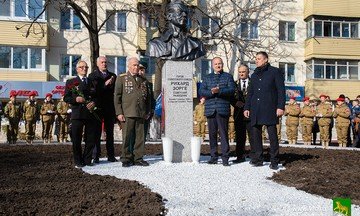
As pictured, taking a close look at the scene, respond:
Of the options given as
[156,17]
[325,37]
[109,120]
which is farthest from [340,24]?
[109,120]

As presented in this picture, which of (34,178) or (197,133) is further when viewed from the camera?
(197,133)

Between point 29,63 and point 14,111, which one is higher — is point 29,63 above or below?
above

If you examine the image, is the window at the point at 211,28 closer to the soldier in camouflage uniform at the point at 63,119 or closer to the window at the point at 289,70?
the window at the point at 289,70

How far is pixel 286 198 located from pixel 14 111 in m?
13.9

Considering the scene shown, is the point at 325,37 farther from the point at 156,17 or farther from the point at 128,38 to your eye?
the point at 156,17

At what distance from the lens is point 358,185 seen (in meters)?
7.82

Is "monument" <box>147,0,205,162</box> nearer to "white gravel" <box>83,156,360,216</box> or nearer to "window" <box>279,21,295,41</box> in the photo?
"white gravel" <box>83,156,360,216</box>

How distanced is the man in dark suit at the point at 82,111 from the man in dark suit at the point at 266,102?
2.94 m

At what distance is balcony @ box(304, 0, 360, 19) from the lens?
3691cm

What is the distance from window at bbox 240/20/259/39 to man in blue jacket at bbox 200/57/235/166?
25358 millimetres

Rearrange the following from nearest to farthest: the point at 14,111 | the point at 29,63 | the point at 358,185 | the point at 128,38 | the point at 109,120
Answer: the point at 358,185 → the point at 109,120 → the point at 14,111 → the point at 29,63 → the point at 128,38

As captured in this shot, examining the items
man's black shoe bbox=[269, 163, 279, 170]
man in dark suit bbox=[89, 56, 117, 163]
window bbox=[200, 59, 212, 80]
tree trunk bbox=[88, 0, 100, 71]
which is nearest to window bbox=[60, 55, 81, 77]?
window bbox=[200, 59, 212, 80]

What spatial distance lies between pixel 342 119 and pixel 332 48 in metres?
20.1

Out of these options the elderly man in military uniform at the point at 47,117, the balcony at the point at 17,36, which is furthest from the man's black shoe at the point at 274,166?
the balcony at the point at 17,36
